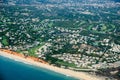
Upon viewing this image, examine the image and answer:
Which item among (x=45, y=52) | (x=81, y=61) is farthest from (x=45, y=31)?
(x=81, y=61)

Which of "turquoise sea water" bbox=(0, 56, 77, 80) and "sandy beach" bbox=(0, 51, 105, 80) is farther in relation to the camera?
"sandy beach" bbox=(0, 51, 105, 80)

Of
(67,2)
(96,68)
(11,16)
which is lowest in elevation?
(96,68)

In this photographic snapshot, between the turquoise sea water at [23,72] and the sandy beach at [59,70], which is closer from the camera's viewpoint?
the turquoise sea water at [23,72]

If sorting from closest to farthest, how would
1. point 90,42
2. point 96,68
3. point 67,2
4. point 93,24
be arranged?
point 96,68
point 90,42
point 93,24
point 67,2

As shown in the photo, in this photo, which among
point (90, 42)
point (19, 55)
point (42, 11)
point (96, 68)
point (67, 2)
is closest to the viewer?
point (96, 68)

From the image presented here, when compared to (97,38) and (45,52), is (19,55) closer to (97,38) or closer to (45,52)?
(45,52)

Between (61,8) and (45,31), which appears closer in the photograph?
(45,31)

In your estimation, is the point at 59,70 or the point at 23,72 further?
the point at 59,70

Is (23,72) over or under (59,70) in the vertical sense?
under
